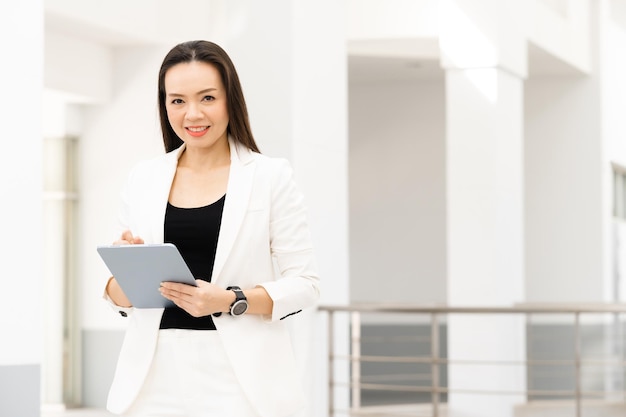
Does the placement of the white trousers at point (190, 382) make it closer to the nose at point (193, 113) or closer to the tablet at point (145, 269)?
the tablet at point (145, 269)

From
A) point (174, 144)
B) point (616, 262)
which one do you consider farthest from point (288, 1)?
point (616, 262)

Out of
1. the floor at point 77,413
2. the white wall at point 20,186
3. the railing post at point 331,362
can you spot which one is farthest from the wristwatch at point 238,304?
the floor at point 77,413

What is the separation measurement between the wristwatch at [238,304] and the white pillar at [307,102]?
3.74 meters

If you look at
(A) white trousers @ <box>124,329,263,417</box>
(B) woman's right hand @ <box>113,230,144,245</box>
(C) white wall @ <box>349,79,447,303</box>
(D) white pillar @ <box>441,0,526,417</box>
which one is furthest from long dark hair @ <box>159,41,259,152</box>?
(C) white wall @ <box>349,79,447,303</box>

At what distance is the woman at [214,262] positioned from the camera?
217 centimetres

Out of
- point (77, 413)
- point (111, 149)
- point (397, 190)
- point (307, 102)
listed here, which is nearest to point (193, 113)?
point (307, 102)

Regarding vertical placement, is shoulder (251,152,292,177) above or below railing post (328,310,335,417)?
above

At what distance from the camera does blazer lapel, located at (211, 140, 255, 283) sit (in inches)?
86.3

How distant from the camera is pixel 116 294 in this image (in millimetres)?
2291

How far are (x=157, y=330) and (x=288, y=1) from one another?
4014mm

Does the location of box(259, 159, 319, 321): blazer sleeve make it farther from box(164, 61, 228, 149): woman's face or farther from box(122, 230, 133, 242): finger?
box(122, 230, 133, 242): finger

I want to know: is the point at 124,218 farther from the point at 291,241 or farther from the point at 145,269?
the point at 291,241

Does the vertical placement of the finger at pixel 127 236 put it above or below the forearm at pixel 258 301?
above

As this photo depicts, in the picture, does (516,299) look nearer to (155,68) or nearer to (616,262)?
(155,68)
